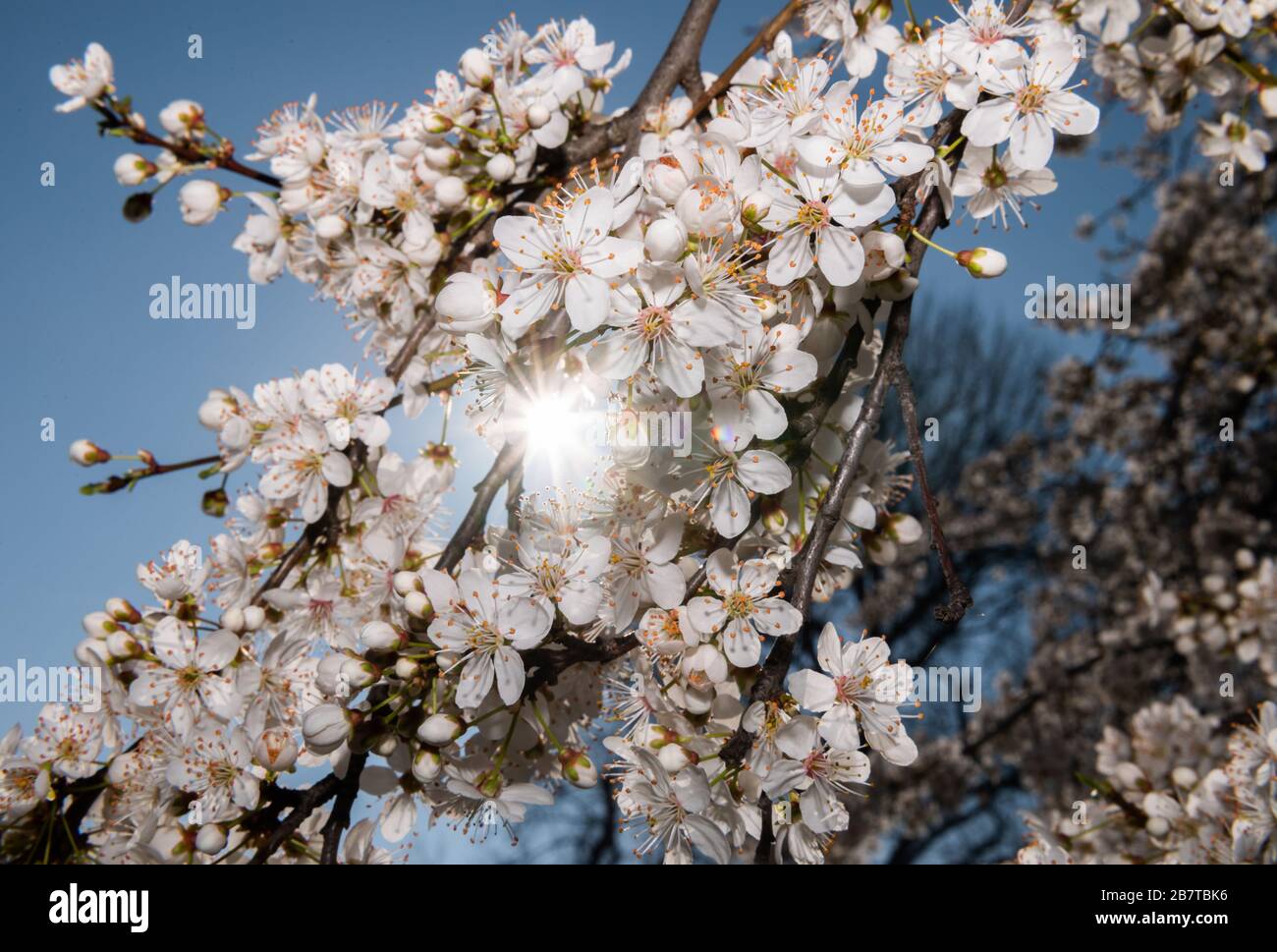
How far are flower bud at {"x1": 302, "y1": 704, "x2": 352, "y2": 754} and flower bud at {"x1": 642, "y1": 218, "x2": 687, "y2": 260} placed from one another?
2.63ft

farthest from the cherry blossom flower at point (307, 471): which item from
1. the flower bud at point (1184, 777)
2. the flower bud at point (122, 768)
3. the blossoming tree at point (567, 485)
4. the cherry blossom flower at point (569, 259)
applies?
the flower bud at point (1184, 777)

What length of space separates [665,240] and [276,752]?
1048 millimetres

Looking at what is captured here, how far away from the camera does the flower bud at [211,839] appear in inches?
55.5

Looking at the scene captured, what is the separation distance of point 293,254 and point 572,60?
77cm

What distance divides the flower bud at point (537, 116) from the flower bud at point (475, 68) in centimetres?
11

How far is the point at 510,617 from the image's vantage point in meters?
1.24

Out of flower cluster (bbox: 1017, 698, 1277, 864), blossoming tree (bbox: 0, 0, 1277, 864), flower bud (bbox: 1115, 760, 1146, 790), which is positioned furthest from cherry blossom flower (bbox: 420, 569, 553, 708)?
flower bud (bbox: 1115, 760, 1146, 790)

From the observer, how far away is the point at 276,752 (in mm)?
1473

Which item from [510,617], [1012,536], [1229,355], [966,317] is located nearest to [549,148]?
[510,617]

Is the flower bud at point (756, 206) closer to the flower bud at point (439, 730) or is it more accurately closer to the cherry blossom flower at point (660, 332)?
the cherry blossom flower at point (660, 332)

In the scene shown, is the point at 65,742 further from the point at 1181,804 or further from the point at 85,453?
the point at 1181,804

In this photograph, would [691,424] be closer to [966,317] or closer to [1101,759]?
[1101,759]

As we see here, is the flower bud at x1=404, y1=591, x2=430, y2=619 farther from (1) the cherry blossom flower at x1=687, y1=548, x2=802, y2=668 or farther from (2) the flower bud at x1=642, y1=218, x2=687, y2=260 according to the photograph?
(2) the flower bud at x1=642, y1=218, x2=687, y2=260

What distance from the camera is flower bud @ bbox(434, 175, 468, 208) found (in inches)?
69.4
